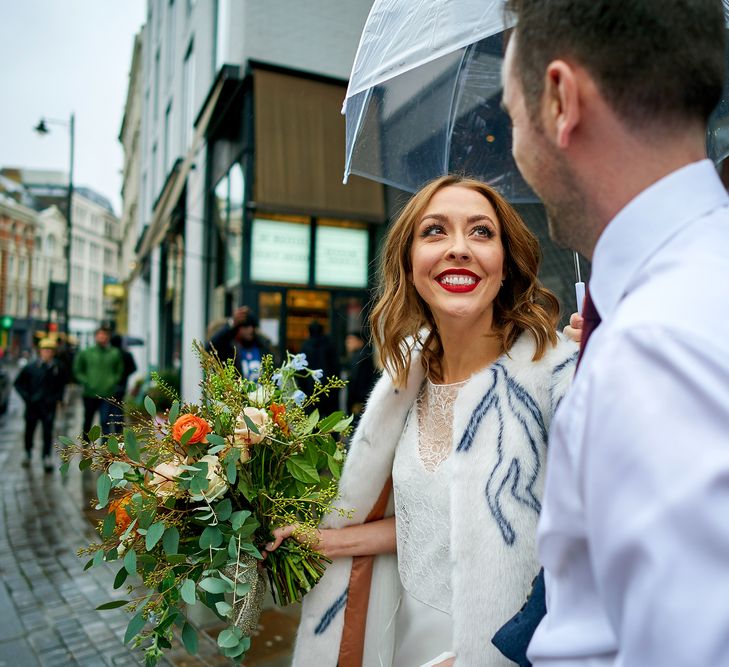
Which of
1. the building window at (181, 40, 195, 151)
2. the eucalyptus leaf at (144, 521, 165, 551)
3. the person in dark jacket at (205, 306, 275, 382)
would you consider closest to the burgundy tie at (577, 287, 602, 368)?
the eucalyptus leaf at (144, 521, 165, 551)

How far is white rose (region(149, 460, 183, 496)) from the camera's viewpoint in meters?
1.64

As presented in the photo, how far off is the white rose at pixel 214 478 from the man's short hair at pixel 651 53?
133 cm

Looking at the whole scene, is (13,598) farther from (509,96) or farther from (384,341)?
(509,96)

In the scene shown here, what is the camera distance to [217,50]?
12.5 metres

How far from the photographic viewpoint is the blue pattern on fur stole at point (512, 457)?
5.08 feet

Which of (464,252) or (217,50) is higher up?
(217,50)

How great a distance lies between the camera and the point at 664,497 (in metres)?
0.60

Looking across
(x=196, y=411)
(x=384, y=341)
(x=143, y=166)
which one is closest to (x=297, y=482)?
(x=196, y=411)

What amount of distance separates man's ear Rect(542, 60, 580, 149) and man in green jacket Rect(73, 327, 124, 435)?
9.45m

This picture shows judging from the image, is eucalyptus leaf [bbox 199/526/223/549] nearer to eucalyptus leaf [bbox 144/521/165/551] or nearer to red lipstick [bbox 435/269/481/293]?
eucalyptus leaf [bbox 144/521/165/551]

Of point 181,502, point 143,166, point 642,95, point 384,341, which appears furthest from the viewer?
point 143,166

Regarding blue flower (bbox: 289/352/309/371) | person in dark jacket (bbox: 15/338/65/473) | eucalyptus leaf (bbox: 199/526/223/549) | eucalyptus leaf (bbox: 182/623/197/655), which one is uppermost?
blue flower (bbox: 289/352/309/371)

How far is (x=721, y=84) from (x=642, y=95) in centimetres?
13

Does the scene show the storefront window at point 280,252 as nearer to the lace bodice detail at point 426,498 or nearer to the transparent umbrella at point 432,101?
the transparent umbrella at point 432,101
